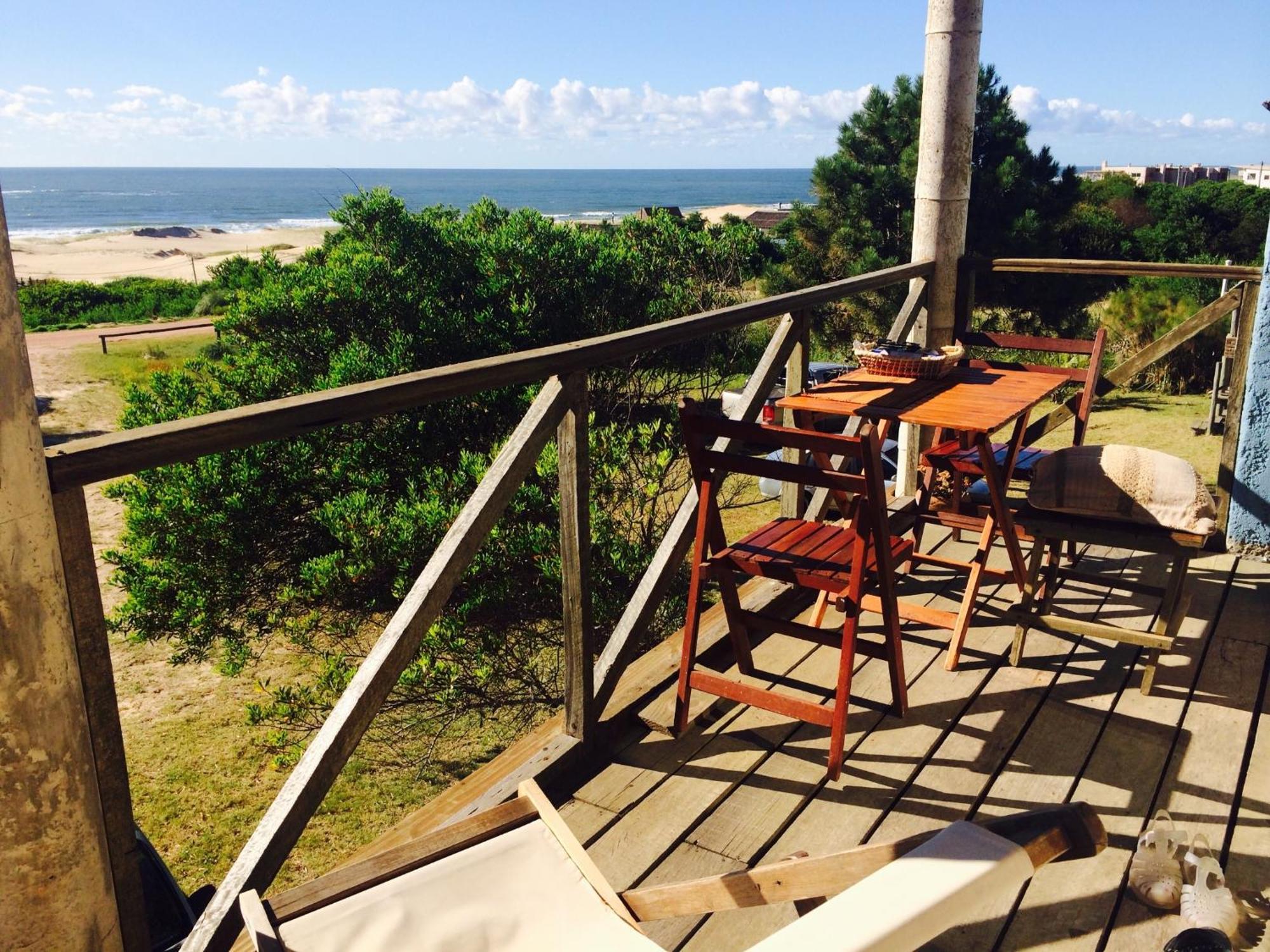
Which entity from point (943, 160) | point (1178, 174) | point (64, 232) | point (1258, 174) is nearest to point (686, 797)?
point (943, 160)

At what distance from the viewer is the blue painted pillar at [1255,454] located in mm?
3854

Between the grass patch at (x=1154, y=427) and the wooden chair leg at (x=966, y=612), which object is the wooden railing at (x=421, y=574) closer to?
the wooden chair leg at (x=966, y=612)

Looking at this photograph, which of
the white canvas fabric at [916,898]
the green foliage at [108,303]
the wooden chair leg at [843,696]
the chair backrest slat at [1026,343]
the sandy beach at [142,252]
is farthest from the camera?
the sandy beach at [142,252]

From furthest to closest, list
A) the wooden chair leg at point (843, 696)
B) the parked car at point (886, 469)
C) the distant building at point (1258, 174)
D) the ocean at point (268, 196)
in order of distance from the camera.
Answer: the ocean at point (268, 196), the distant building at point (1258, 174), the parked car at point (886, 469), the wooden chair leg at point (843, 696)

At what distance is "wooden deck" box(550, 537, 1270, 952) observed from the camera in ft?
6.47

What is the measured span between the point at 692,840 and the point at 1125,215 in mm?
26976

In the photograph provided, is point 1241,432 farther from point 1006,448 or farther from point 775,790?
point 775,790

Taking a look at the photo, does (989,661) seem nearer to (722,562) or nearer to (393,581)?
(722,562)

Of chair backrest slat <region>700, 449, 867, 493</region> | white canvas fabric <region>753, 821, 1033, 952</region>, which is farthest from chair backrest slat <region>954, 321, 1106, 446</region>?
white canvas fabric <region>753, 821, 1033, 952</region>

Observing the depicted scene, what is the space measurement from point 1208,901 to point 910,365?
6.62 ft

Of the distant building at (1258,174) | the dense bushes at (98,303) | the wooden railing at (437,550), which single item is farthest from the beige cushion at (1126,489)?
the distant building at (1258,174)

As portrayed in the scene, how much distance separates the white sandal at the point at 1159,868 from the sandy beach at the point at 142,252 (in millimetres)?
39477

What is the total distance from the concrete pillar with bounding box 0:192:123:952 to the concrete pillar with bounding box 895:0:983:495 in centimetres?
371

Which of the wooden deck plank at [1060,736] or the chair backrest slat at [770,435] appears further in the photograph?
the chair backrest slat at [770,435]
